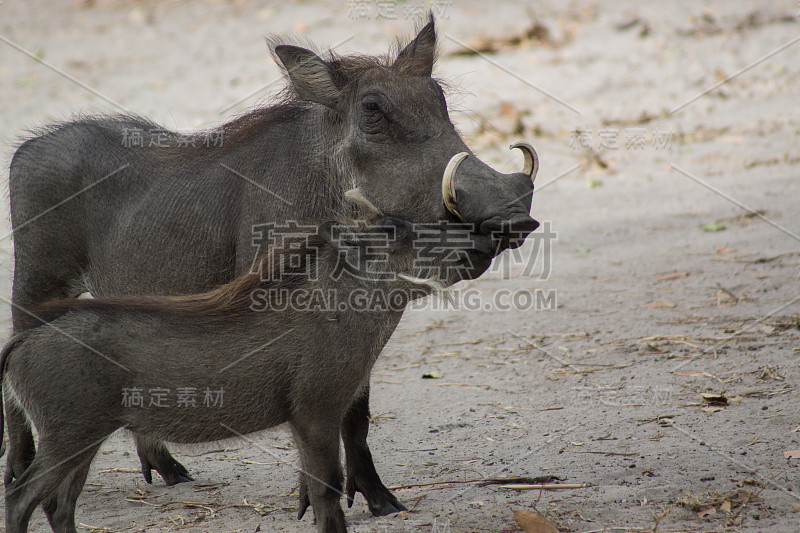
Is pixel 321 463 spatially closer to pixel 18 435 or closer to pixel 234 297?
pixel 234 297

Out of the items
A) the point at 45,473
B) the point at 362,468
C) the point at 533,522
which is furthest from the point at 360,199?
the point at 45,473

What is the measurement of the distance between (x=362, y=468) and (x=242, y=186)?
1299mm

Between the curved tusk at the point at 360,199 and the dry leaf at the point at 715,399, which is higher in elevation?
the curved tusk at the point at 360,199

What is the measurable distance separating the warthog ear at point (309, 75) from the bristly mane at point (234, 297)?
2.27 feet

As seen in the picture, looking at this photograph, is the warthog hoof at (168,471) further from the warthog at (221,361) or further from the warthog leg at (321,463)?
the warthog leg at (321,463)

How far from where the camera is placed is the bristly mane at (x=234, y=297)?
3.28 metres

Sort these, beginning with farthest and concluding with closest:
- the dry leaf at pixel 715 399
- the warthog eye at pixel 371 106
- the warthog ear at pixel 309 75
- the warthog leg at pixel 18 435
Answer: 1. the dry leaf at pixel 715 399
2. the warthog leg at pixel 18 435
3. the warthog ear at pixel 309 75
4. the warthog eye at pixel 371 106

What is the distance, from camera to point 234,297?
3295mm

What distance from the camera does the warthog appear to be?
10.4 feet

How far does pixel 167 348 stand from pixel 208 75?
8.72m

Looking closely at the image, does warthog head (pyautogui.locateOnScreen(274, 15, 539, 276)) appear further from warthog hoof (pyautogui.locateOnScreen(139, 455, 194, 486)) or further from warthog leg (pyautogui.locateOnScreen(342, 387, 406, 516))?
warthog hoof (pyautogui.locateOnScreen(139, 455, 194, 486))

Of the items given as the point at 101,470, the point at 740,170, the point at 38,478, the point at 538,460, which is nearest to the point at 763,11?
the point at 740,170

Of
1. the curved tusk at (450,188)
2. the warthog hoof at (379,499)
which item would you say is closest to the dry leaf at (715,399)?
the warthog hoof at (379,499)

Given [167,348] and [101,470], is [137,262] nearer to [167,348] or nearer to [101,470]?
[167,348]
